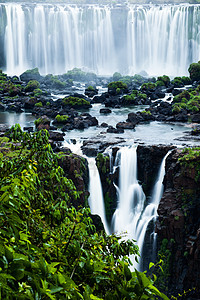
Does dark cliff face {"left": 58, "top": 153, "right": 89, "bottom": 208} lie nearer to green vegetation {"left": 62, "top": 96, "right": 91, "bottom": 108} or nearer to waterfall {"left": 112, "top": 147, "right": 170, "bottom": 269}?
waterfall {"left": 112, "top": 147, "right": 170, "bottom": 269}

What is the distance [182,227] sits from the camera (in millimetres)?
9852

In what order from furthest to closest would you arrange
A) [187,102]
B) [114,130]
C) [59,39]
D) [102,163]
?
[59,39] → [187,102] → [114,130] → [102,163]

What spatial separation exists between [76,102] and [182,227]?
1363 centimetres

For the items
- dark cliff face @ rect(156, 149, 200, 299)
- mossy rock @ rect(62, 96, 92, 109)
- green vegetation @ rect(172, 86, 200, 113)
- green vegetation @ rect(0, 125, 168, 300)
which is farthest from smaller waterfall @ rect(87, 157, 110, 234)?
mossy rock @ rect(62, 96, 92, 109)

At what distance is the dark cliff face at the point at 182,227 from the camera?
9355mm

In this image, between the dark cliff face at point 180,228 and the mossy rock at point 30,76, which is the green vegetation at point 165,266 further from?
the mossy rock at point 30,76

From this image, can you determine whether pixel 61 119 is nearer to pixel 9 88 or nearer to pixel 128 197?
pixel 128 197

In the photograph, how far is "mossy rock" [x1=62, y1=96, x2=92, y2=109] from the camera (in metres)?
21.9

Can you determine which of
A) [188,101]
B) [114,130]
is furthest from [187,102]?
[114,130]

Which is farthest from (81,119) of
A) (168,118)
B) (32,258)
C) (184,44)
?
(184,44)

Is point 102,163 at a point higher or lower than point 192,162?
lower

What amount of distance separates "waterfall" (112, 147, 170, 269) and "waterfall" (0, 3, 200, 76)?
1068 inches

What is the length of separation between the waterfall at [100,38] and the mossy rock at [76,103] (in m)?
16.8

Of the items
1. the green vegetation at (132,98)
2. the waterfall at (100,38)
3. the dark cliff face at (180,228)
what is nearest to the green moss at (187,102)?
the green vegetation at (132,98)
